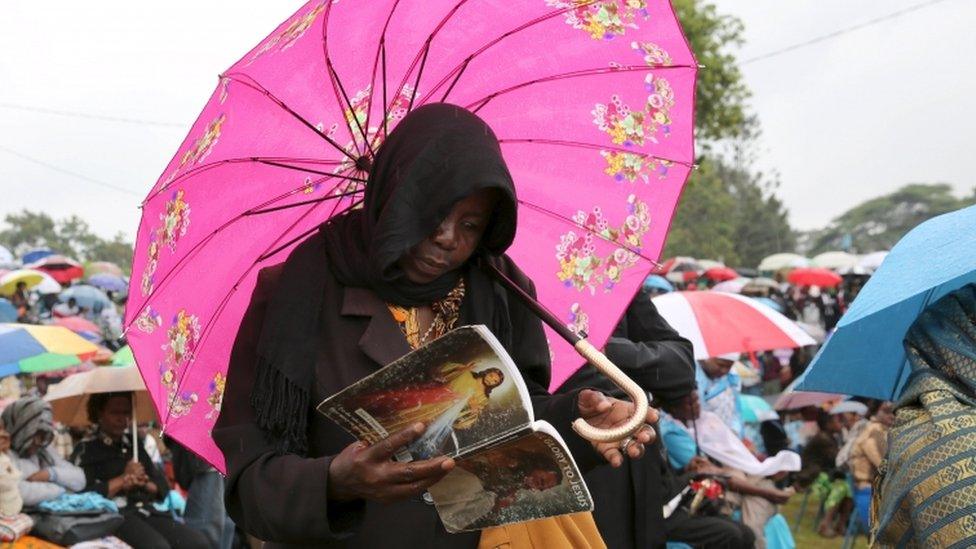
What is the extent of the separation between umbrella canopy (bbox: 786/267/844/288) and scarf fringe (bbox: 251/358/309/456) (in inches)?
986

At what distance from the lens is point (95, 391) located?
749 centimetres

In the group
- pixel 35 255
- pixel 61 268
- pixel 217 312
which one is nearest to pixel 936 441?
pixel 217 312

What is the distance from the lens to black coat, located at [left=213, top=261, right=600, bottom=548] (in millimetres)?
2488

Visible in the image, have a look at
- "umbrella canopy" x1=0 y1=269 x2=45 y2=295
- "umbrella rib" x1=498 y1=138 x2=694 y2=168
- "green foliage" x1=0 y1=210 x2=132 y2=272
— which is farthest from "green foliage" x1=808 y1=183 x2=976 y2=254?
"umbrella rib" x1=498 y1=138 x2=694 y2=168

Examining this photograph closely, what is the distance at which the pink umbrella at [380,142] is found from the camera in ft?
10.5

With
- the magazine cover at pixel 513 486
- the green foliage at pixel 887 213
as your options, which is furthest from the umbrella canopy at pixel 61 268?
the green foliage at pixel 887 213

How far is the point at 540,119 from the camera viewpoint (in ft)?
11.3

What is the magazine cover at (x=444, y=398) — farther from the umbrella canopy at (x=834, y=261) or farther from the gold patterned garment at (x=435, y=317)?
the umbrella canopy at (x=834, y=261)

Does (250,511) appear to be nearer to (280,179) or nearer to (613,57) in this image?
(280,179)

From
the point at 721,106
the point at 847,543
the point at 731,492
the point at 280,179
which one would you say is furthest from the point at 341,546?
the point at 721,106

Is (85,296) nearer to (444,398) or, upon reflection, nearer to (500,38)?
(500,38)

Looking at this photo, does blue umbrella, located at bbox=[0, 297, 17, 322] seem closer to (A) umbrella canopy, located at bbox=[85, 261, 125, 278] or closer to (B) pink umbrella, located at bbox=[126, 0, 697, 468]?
(A) umbrella canopy, located at bbox=[85, 261, 125, 278]

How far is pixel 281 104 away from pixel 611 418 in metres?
1.30

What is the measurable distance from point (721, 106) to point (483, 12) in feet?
95.7
